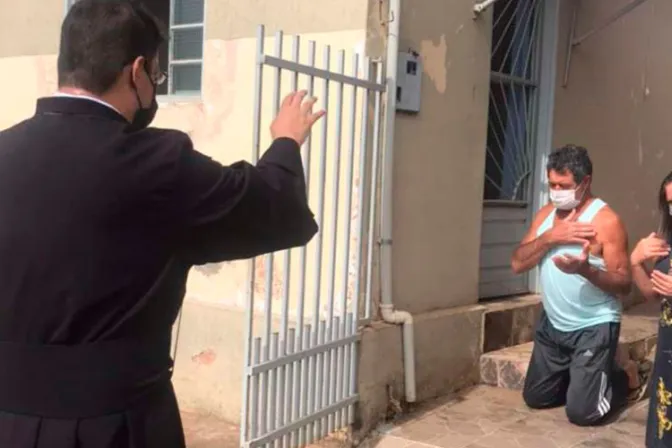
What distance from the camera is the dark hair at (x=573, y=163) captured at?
4617mm

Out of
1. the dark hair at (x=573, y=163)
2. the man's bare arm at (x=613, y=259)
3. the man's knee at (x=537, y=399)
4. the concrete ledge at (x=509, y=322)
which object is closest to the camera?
the man's bare arm at (x=613, y=259)

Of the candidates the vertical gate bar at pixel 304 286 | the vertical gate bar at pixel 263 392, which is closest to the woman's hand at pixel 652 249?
the vertical gate bar at pixel 304 286

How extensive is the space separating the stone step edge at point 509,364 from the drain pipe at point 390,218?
77cm

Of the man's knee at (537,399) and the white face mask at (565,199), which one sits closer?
the white face mask at (565,199)

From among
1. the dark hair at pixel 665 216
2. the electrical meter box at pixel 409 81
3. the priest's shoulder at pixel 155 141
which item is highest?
the electrical meter box at pixel 409 81

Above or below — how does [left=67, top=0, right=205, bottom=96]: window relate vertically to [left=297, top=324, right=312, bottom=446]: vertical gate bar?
above

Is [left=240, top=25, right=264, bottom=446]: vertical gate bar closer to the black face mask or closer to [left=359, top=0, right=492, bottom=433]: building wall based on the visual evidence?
[left=359, top=0, right=492, bottom=433]: building wall

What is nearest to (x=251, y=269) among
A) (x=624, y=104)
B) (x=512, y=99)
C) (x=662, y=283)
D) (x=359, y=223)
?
(x=359, y=223)

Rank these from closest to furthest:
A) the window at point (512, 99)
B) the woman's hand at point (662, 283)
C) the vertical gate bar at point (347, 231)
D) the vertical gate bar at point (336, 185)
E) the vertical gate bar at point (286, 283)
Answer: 1. the woman's hand at point (662, 283)
2. the vertical gate bar at point (286, 283)
3. the vertical gate bar at point (336, 185)
4. the vertical gate bar at point (347, 231)
5. the window at point (512, 99)

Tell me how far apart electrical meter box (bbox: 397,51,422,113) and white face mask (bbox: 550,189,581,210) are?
910mm

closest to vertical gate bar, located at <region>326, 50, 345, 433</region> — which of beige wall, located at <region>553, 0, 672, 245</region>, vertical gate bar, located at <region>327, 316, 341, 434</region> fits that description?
vertical gate bar, located at <region>327, 316, 341, 434</region>

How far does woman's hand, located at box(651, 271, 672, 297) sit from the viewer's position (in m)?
3.69

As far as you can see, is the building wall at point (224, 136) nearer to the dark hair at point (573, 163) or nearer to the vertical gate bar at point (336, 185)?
the vertical gate bar at point (336, 185)

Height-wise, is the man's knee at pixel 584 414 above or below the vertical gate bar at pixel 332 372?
below
